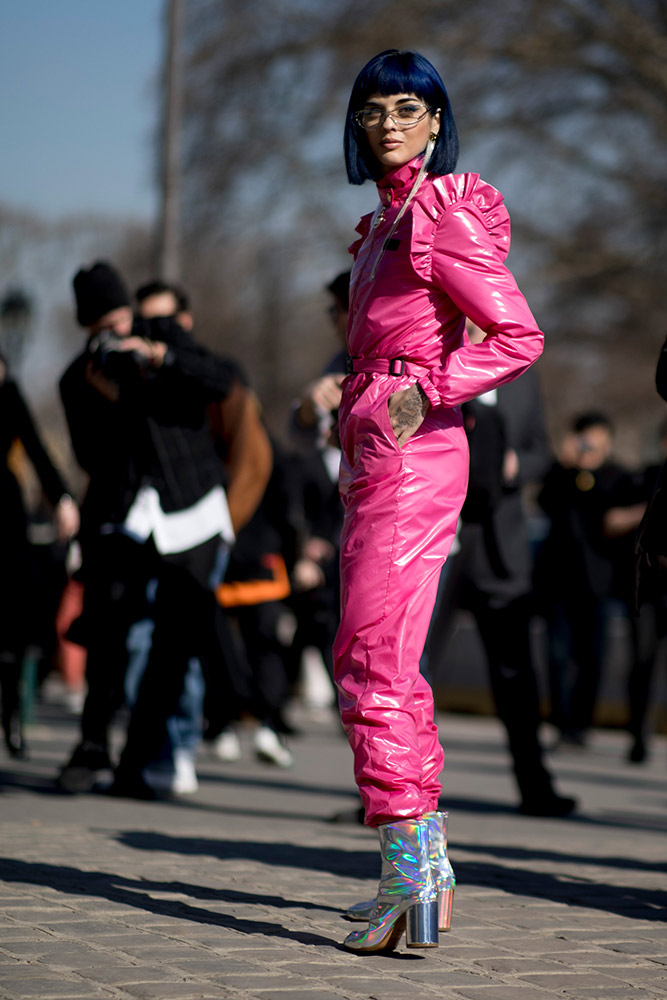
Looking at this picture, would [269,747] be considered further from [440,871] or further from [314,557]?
[440,871]

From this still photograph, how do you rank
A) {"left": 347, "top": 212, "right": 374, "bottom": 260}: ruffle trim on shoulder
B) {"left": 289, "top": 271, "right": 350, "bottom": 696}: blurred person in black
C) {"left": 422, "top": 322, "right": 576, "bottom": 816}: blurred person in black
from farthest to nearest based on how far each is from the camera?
{"left": 289, "top": 271, "right": 350, "bottom": 696}: blurred person in black → {"left": 422, "top": 322, "right": 576, "bottom": 816}: blurred person in black → {"left": 347, "top": 212, "right": 374, "bottom": 260}: ruffle trim on shoulder

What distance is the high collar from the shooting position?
12.6ft

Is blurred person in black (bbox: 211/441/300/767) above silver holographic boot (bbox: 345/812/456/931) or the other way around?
above

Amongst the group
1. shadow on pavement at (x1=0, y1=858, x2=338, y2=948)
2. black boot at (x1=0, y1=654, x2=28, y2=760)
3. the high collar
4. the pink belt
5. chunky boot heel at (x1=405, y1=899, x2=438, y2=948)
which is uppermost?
the high collar


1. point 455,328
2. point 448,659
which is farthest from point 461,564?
point 448,659

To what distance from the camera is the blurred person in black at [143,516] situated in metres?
6.20

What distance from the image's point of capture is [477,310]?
11.9 ft

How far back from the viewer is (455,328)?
380cm

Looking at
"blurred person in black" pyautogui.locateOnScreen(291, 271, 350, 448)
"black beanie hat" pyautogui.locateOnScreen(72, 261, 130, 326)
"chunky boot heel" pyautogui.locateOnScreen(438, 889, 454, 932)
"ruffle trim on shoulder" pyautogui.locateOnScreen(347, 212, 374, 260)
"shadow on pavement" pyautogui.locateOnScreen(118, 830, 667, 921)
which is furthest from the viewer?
"black beanie hat" pyautogui.locateOnScreen(72, 261, 130, 326)

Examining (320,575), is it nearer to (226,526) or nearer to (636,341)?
(226,526)

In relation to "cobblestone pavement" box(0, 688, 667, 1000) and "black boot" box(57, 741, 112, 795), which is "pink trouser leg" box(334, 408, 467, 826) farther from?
"black boot" box(57, 741, 112, 795)

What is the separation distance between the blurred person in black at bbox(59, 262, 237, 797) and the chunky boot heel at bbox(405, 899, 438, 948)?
289cm

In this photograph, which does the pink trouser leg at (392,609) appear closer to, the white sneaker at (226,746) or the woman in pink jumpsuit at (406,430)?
the woman in pink jumpsuit at (406,430)

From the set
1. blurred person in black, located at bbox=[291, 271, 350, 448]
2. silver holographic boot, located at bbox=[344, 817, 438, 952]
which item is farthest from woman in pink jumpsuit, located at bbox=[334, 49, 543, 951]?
blurred person in black, located at bbox=[291, 271, 350, 448]
